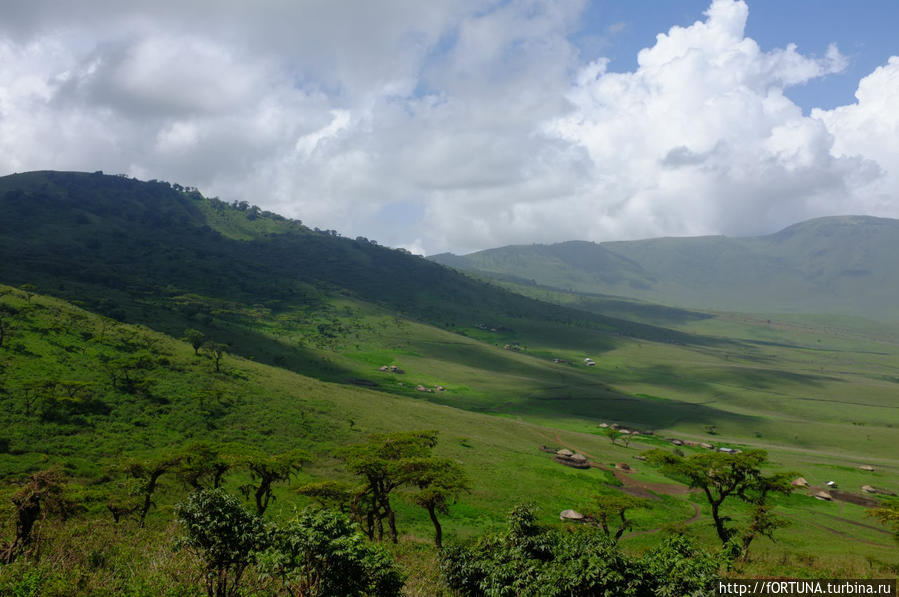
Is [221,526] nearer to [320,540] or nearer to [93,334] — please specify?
[320,540]

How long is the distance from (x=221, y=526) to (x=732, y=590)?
23432mm

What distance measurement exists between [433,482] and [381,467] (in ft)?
14.3

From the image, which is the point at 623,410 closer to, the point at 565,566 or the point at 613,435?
the point at 613,435

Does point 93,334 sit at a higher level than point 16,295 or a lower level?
A: lower

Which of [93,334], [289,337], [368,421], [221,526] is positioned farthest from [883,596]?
[289,337]

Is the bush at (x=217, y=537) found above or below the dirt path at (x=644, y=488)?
above

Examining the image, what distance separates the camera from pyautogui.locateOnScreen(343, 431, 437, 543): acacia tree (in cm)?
3738

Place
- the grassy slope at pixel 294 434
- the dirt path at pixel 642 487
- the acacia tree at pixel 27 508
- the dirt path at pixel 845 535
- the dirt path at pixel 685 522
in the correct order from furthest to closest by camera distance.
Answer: the dirt path at pixel 642 487
the dirt path at pixel 845 535
the dirt path at pixel 685 522
the grassy slope at pixel 294 434
the acacia tree at pixel 27 508

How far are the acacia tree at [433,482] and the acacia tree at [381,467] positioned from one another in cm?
82

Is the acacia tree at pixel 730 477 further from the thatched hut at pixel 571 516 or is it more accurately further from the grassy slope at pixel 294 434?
the thatched hut at pixel 571 516

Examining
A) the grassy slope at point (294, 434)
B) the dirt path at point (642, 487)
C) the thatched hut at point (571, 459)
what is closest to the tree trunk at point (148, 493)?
the grassy slope at point (294, 434)

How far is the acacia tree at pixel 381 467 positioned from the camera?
1471 inches

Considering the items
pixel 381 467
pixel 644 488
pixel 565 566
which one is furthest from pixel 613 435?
pixel 565 566

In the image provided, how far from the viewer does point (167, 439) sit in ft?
194
